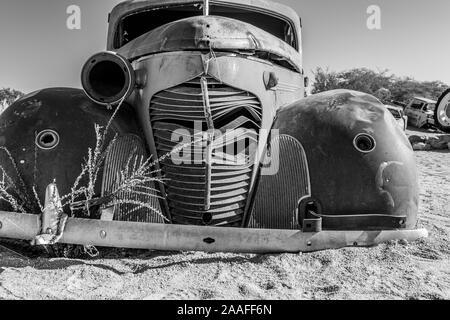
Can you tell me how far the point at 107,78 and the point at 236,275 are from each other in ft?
5.61

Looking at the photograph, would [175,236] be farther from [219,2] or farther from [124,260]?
[219,2]

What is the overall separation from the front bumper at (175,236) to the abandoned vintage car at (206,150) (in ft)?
0.92

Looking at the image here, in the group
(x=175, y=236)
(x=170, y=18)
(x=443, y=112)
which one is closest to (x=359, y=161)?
(x=175, y=236)

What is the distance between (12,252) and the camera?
8.64ft

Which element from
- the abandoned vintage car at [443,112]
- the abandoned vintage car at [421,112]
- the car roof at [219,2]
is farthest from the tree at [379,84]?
the car roof at [219,2]

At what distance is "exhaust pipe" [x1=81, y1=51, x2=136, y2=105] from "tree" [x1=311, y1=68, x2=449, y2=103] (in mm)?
26945

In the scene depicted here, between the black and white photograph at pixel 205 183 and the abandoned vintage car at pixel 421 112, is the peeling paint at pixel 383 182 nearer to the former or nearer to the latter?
the black and white photograph at pixel 205 183

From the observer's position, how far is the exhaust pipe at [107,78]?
2.88 m

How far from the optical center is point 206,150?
9.00 ft

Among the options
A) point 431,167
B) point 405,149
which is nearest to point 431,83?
point 431,167

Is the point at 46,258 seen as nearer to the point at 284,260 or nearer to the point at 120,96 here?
the point at 120,96

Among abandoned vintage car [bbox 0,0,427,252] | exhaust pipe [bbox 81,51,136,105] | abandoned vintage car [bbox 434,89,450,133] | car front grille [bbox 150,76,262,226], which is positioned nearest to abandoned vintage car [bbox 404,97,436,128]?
abandoned vintage car [bbox 434,89,450,133]

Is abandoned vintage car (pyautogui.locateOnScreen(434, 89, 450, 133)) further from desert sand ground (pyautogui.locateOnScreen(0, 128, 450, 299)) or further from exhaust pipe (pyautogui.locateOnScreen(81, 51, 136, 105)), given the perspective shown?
exhaust pipe (pyautogui.locateOnScreen(81, 51, 136, 105))
